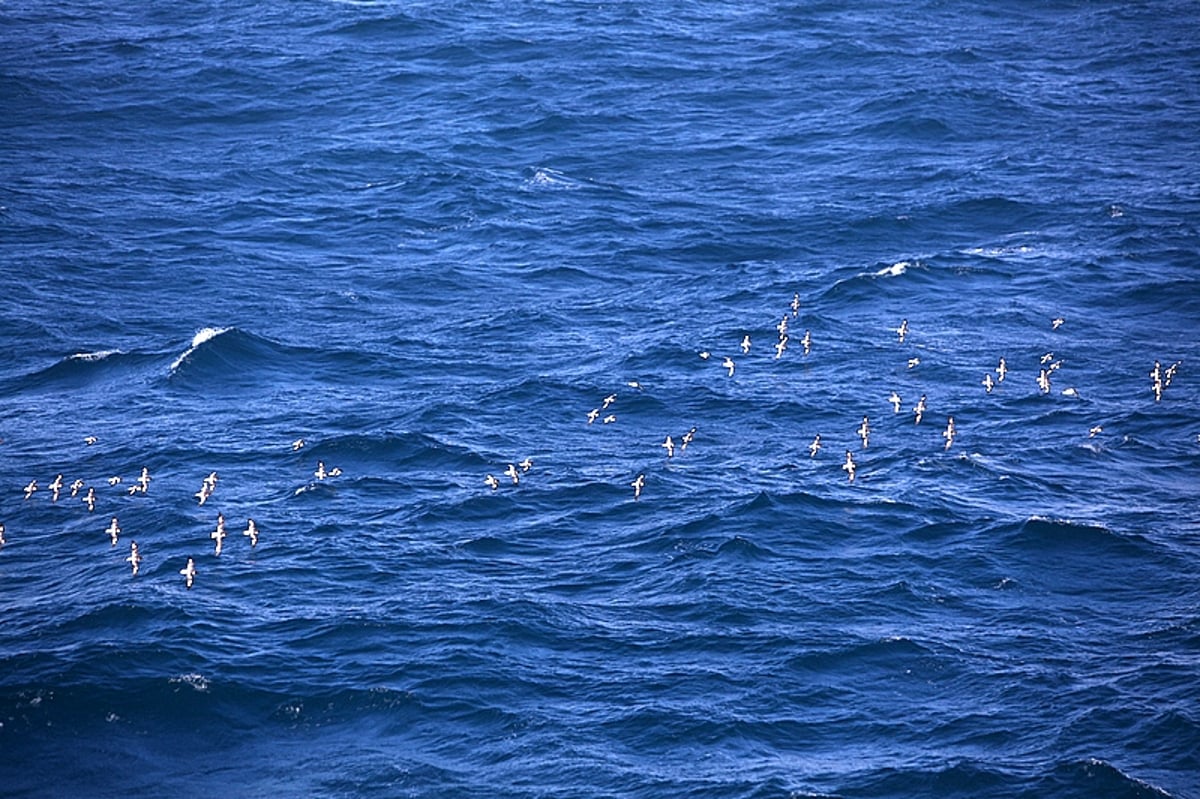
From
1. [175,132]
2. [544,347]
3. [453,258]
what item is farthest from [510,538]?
[175,132]

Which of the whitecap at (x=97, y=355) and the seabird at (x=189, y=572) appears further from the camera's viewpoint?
the whitecap at (x=97, y=355)

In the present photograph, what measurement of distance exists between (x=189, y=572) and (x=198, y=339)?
37883 mm

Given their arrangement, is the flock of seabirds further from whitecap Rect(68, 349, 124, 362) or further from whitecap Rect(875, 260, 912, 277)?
whitecap Rect(68, 349, 124, 362)

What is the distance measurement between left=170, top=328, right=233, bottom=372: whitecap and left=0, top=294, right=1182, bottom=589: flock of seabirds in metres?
12.7

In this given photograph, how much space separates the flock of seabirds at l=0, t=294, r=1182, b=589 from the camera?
390 feet

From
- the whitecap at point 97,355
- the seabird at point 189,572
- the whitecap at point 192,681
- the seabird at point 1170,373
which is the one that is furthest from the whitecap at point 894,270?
the whitecap at point 192,681

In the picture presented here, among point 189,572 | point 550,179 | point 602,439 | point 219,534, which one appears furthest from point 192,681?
point 550,179

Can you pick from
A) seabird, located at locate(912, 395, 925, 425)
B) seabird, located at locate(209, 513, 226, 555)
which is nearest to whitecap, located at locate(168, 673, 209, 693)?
seabird, located at locate(209, 513, 226, 555)

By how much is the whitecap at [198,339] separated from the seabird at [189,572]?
31.8 meters

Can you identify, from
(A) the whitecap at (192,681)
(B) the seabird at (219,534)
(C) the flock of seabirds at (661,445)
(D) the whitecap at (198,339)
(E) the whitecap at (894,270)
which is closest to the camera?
(A) the whitecap at (192,681)

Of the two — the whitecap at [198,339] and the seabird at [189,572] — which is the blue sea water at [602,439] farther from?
the seabird at [189,572]

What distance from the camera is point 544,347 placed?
14725 centimetres

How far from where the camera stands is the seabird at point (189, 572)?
375 feet

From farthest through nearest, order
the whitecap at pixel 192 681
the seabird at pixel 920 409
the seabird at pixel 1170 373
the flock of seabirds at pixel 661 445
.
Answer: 1. the seabird at pixel 1170 373
2. the seabird at pixel 920 409
3. the flock of seabirds at pixel 661 445
4. the whitecap at pixel 192 681
